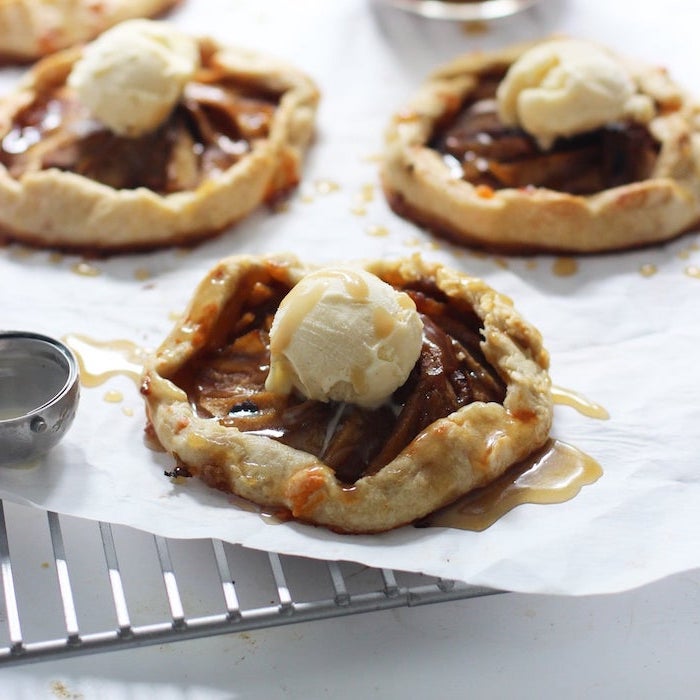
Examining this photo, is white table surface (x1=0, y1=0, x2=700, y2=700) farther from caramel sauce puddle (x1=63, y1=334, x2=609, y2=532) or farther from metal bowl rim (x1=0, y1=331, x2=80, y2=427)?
metal bowl rim (x1=0, y1=331, x2=80, y2=427)

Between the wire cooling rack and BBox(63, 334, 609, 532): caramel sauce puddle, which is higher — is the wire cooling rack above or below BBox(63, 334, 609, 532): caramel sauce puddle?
below

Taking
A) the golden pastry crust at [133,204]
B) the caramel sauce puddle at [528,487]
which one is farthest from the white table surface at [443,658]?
the golden pastry crust at [133,204]

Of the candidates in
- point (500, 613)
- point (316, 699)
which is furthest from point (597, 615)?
point (316, 699)

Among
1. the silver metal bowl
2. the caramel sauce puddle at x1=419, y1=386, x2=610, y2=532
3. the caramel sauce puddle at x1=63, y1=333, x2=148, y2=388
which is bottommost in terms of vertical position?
the caramel sauce puddle at x1=63, y1=333, x2=148, y2=388

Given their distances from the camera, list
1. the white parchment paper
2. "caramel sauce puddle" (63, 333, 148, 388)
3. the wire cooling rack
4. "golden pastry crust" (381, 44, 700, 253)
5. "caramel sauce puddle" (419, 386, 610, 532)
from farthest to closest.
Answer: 1. "golden pastry crust" (381, 44, 700, 253)
2. "caramel sauce puddle" (63, 333, 148, 388)
3. "caramel sauce puddle" (419, 386, 610, 532)
4. the white parchment paper
5. the wire cooling rack

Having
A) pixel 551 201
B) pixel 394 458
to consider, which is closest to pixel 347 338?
pixel 394 458

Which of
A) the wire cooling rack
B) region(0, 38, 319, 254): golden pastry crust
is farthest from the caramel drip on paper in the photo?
region(0, 38, 319, 254): golden pastry crust

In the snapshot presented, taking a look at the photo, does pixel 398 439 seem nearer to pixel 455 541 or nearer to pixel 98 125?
pixel 455 541
